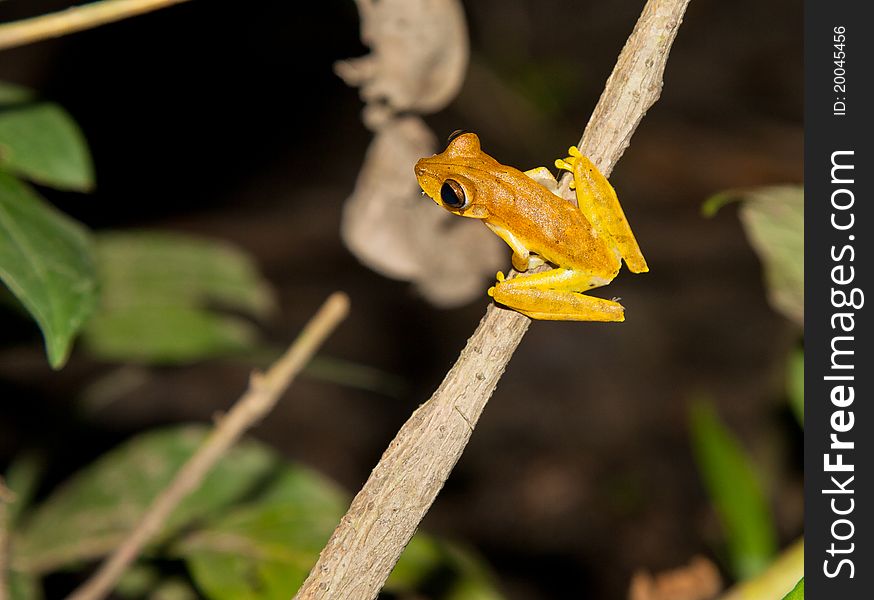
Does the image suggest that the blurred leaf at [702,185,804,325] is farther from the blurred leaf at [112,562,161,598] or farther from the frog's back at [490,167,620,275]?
the blurred leaf at [112,562,161,598]

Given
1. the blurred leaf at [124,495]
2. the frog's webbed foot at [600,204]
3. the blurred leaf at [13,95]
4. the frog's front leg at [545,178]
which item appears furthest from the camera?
the blurred leaf at [124,495]

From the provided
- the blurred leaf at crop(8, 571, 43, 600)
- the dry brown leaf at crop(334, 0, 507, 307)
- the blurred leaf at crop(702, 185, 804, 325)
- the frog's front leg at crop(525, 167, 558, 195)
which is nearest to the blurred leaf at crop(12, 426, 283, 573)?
the blurred leaf at crop(8, 571, 43, 600)

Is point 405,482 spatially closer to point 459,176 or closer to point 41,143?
point 459,176

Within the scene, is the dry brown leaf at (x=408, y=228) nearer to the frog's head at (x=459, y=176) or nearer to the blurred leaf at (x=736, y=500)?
the frog's head at (x=459, y=176)

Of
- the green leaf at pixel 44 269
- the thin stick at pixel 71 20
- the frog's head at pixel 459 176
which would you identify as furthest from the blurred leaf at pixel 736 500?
the thin stick at pixel 71 20

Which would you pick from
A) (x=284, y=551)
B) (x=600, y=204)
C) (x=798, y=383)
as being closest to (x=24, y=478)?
(x=284, y=551)

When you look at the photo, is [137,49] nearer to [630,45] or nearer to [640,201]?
[640,201]
